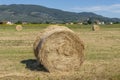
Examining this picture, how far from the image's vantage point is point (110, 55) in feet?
62.4

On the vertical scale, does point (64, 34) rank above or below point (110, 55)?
above

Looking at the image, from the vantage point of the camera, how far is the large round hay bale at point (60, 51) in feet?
47.6

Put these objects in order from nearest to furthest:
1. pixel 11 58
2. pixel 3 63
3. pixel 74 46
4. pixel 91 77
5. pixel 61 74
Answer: pixel 91 77, pixel 61 74, pixel 74 46, pixel 3 63, pixel 11 58

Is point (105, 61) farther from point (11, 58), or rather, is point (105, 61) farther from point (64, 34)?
point (11, 58)

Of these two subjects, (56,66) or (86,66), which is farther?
(86,66)

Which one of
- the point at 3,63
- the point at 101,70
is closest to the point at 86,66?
the point at 101,70

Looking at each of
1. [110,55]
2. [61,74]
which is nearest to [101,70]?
[61,74]

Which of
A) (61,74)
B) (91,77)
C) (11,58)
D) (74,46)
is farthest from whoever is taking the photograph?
(11,58)

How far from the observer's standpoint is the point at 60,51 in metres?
14.8

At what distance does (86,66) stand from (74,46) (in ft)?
3.77

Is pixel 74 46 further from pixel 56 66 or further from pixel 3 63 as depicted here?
pixel 3 63

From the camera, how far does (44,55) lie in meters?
14.4

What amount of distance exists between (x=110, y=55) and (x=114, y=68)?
4.00 m

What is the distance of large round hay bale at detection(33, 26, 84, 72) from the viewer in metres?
14.5
